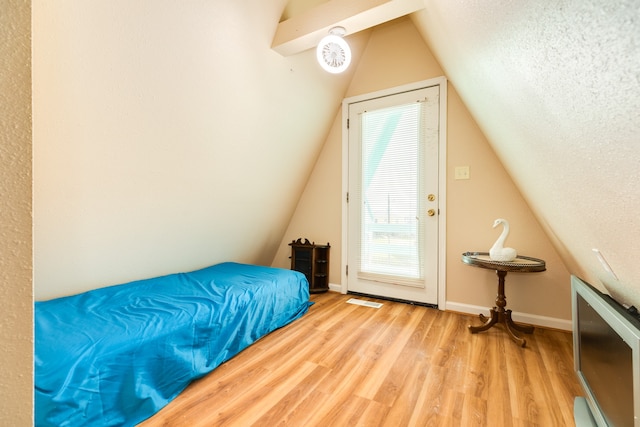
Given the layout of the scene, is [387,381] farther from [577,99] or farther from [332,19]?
[332,19]

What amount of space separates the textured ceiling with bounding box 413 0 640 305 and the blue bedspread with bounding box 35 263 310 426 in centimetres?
180

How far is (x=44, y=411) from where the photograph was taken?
990 millimetres

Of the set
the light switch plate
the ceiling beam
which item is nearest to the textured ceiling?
the ceiling beam

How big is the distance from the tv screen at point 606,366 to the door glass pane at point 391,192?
1547 millimetres

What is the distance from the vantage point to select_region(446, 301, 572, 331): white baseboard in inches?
84.7

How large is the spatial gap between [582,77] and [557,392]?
170cm

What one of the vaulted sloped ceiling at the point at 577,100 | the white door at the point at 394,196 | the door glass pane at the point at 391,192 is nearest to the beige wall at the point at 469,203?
the white door at the point at 394,196

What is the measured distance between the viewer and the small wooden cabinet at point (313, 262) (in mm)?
3127

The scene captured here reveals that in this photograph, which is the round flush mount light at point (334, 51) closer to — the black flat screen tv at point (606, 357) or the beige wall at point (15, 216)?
the beige wall at point (15, 216)

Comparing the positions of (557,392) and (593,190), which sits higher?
(593,190)

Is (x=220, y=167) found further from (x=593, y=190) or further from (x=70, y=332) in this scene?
(x=593, y=190)

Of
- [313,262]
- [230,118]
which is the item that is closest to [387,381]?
[313,262]

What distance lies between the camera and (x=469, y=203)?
249 cm

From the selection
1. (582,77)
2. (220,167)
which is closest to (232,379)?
(220,167)
